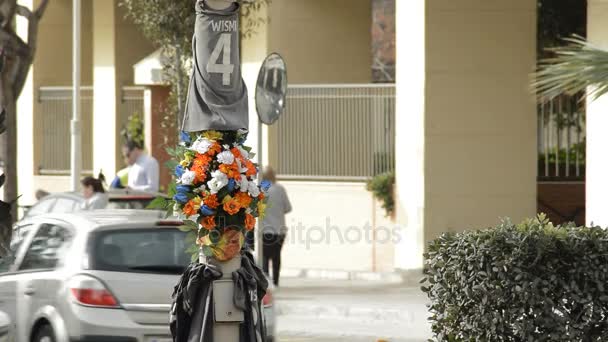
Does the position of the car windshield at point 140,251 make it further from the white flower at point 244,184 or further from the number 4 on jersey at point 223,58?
the number 4 on jersey at point 223,58

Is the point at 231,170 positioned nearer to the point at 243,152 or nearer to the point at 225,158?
the point at 225,158

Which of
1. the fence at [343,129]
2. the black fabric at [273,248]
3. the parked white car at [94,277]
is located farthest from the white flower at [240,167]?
the fence at [343,129]

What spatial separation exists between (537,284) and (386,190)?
39.8 feet

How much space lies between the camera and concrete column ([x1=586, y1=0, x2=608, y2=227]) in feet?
59.1

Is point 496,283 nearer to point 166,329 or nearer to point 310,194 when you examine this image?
point 166,329

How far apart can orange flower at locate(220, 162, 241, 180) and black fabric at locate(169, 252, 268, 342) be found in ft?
1.93

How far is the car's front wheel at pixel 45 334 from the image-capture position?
1141 cm

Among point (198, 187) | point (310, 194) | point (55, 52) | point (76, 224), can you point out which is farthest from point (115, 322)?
point (55, 52)

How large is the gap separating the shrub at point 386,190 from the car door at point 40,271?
32.9ft

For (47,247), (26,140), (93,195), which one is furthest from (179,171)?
(26,140)

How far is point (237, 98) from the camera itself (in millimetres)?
8898

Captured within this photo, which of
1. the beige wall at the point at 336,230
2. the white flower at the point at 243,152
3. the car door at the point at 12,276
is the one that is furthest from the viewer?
the beige wall at the point at 336,230

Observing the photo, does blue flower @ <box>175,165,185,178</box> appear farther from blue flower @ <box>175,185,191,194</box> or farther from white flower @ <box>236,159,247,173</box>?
white flower @ <box>236,159,247,173</box>

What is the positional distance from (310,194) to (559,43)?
5151mm
